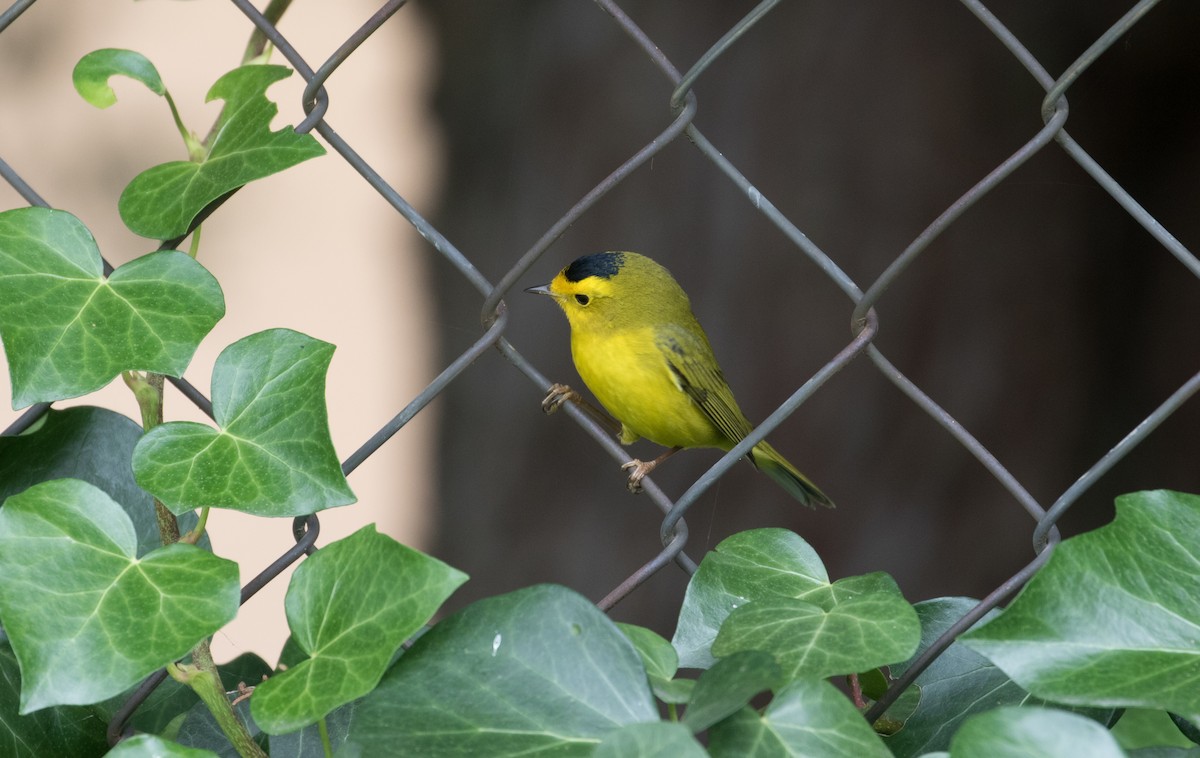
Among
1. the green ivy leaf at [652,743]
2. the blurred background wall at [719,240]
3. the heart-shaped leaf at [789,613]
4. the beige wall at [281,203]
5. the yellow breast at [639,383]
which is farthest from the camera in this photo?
the beige wall at [281,203]

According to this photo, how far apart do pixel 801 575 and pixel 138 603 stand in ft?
1.79

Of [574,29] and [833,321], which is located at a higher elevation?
[574,29]

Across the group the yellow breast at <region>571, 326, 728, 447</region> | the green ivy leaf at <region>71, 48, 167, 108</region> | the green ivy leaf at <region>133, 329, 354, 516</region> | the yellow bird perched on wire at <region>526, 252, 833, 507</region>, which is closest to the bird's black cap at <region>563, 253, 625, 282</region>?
the yellow bird perched on wire at <region>526, 252, 833, 507</region>

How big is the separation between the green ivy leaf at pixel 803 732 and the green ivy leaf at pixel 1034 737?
10 centimetres

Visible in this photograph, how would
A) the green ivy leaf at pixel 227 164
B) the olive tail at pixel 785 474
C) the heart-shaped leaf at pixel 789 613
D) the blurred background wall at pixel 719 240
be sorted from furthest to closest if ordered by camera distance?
the blurred background wall at pixel 719 240 → the olive tail at pixel 785 474 → the green ivy leaf at pixel 227 164 → the heart-shaped leaf at pixel 789 613

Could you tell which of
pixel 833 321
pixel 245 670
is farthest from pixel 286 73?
pixel 833 321

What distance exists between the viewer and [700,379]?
2516 mm

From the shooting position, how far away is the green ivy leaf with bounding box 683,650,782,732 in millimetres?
799

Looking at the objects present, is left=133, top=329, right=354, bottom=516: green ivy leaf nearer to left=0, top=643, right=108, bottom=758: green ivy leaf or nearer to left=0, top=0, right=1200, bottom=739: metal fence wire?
left=0, top=0, right=1200, bottom=739: metal fence wire

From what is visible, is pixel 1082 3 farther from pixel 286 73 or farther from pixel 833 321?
pixel 286 73

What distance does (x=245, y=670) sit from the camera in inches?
47.2

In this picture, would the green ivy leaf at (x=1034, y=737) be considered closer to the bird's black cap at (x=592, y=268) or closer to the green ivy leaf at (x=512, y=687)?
the green ivy leaf at (x=512, y=687)

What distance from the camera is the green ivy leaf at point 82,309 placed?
3.09 ft

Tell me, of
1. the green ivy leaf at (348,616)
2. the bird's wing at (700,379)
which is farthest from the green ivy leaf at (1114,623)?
the bird's wing at (700,379)
